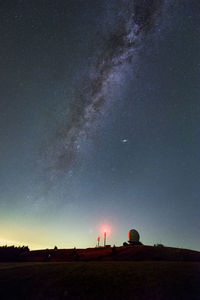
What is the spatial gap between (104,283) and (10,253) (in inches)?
1180

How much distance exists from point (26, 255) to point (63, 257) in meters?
8.89

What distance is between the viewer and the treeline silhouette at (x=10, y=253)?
37594mm

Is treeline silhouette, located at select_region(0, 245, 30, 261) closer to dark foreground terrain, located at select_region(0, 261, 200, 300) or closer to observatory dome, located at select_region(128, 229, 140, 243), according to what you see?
dark foreground terrain, located at select_region(0, 261, 200, 300)

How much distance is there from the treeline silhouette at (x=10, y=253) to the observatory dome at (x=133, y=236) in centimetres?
2105

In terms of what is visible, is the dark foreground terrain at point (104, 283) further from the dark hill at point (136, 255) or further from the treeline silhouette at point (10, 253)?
the treeline silhouette at point (10, 253)

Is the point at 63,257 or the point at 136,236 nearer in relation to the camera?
the point at 63,257

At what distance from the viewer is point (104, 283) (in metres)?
15.4

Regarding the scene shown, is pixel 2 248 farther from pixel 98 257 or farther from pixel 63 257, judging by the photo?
pixel 98 257

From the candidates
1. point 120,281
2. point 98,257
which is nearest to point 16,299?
point 120,281

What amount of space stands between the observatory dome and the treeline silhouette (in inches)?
829

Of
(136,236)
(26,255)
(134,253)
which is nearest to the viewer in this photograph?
(134,253)

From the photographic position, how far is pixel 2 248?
3934 cm

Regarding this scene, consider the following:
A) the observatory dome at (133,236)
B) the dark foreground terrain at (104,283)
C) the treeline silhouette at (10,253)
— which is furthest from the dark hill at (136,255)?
the observatory dome at (133,236)

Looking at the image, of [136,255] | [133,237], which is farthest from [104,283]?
[133,237]
